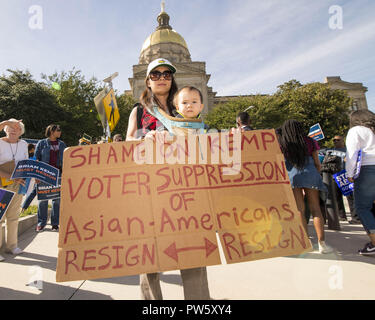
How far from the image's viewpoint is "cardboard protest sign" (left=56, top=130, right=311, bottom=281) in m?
1.25

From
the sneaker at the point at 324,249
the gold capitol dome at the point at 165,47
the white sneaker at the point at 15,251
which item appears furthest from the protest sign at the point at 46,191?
the gold capitol dome at the point at 165,47

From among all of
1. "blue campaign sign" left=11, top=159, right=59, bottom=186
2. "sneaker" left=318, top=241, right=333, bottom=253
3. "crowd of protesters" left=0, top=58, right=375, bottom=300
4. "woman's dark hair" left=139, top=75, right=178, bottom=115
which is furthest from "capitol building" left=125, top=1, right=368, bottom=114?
"woman's dark hair" left=139, top=75, right=178, bottom=115

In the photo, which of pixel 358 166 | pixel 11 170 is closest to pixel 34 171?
pixel 11 170

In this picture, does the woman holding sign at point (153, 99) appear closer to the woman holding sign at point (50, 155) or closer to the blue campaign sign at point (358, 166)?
the blue campaign sign at point (358, 166)

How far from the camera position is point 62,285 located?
7.56 ft

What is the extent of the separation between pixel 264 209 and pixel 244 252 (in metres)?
0.29

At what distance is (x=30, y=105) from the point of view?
74.5 ft

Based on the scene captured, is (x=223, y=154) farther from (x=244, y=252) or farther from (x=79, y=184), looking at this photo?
(x=79, y=184)

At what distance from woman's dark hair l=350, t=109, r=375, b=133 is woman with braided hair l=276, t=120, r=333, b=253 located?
0.55 m

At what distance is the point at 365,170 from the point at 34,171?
15.0 ft

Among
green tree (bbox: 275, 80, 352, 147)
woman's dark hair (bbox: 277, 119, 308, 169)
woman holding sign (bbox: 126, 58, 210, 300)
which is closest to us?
woman holding sign (bbox: 126, 58, 210, 300)

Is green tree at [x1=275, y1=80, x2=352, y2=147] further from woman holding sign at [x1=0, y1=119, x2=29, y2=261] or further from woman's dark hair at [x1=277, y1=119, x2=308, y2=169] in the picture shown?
woman holding sign at [x1=0, y1=119, x2=29, y2=261]

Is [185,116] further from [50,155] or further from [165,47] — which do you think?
[165,47]
